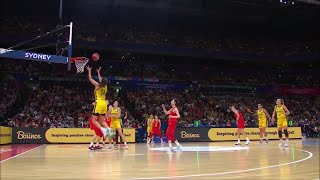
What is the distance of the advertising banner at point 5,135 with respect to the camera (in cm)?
1923

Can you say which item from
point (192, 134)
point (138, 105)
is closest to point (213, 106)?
point (138, 105)

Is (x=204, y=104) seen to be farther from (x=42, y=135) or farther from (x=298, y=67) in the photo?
(x=42, y=135)

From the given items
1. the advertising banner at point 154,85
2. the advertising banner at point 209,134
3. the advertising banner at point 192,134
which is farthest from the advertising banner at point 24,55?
A: the advertising banner at point 154,85

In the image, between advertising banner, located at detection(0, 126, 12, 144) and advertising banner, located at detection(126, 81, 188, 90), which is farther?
advertising banner, located at detection(126, 81, 188, 90)

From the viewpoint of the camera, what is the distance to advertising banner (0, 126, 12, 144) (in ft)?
63.1

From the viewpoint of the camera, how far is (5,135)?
66.4 feet

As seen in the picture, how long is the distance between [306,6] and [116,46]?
18946 millimetres

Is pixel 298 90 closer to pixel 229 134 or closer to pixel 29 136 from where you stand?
pixel 229 134

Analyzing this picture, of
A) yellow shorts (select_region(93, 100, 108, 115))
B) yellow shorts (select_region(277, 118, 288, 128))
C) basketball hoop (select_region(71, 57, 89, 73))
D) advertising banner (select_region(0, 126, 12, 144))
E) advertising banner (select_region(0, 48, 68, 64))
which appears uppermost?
basketball hoop (select_region(71, 57, 89, 73))

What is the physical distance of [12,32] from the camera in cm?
3381

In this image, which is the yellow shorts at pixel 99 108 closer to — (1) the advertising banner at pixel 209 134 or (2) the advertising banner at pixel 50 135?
(2) the advertising banner at pixel 50 135

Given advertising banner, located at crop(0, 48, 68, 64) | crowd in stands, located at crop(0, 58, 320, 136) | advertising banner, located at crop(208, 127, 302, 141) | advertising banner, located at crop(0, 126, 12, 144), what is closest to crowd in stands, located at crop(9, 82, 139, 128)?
crowd in stands, located at crop(0, 58, 320, 136)

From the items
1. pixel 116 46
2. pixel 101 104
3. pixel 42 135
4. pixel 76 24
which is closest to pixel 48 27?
pixel 76 24

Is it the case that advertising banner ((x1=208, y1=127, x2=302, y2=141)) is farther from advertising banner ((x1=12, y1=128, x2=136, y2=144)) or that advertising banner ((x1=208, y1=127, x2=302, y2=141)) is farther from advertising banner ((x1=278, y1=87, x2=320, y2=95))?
advertising banner ((x1=278, y1=87, x2=320, y2=95))
